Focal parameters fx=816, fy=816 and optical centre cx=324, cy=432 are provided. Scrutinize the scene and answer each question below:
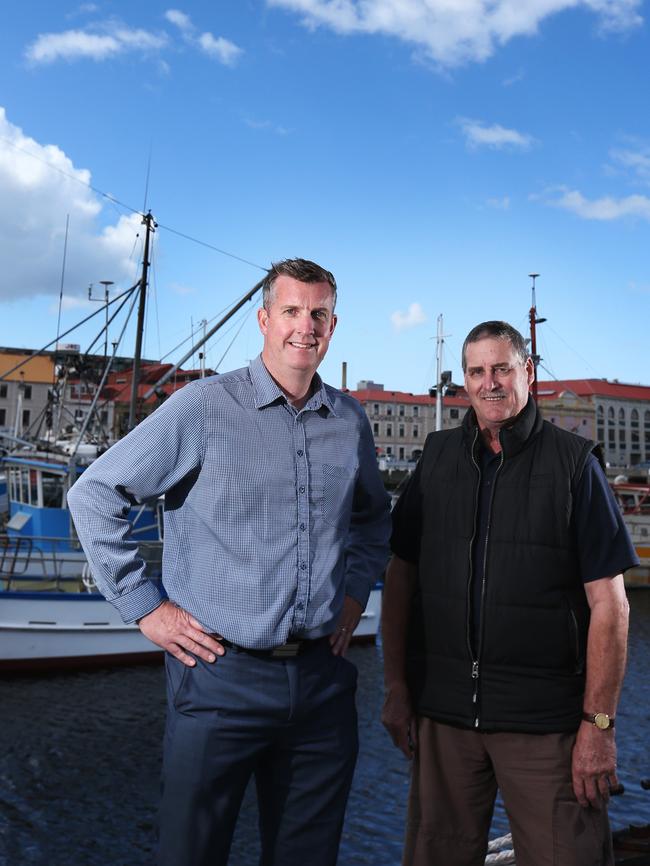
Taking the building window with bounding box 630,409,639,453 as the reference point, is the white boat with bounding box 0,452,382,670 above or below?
below

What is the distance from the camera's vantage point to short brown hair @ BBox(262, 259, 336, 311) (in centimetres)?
280

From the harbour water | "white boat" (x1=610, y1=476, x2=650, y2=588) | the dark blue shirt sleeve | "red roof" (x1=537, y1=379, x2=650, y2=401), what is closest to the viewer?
the dark blue shirt sleeve

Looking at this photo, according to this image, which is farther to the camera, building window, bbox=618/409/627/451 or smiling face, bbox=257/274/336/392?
building window, bbox=618/409/627/451

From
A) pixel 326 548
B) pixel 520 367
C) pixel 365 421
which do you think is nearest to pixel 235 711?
pixel 326 548

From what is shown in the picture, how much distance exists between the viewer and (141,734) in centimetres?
1373

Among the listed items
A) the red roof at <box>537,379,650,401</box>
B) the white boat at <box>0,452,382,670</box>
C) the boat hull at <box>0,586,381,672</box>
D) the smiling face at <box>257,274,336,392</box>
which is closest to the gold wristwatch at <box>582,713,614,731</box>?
the smiling face at <box>257,274,336,392</box>

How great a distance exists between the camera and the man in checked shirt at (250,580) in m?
2.61

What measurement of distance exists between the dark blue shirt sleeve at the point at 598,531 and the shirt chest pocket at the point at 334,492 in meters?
0.84

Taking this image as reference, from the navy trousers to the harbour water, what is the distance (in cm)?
733

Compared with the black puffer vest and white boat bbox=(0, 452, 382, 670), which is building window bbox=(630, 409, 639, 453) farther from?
the black puffer vest

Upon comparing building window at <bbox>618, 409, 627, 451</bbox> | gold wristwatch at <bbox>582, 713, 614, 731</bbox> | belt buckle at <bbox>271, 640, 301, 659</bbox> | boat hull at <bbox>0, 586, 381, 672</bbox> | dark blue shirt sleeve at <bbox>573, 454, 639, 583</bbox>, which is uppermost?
Result: building window at <bbox>618, 409, 627, 451</bbox>

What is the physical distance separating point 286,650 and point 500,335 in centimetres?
147

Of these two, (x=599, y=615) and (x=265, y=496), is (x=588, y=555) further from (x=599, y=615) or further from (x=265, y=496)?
(x=265, y=496)

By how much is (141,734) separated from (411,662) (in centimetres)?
1175
